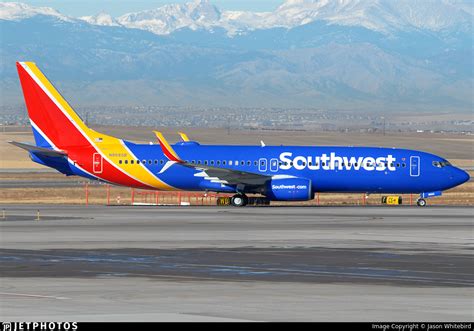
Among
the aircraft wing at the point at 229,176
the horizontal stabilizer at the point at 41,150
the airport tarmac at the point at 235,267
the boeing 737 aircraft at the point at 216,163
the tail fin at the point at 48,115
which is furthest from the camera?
the tail fin at the point at 48,115

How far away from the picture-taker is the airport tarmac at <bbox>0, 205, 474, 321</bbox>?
994 inches

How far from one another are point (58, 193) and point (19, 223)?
1458 inches

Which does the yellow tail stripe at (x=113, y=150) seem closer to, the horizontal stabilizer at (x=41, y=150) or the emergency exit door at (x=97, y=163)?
the emergency exit door at (x=97, y=163)

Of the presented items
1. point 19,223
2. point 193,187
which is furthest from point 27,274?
point 193,187

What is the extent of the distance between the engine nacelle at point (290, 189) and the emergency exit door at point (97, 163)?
10293mm

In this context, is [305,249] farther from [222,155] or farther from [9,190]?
[9,190]

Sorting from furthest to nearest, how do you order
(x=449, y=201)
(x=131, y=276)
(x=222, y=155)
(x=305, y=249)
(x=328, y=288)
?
(x=449, y=201) < (x=222, y=155) < (x=305, y=249) < (x=131, y=276) < (x=328, y=288)

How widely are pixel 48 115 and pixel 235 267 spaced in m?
42.3

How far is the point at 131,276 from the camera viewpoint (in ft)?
106

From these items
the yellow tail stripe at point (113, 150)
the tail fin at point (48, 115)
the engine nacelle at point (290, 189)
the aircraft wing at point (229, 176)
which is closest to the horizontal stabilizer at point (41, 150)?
the tail fin at point (48, 115)

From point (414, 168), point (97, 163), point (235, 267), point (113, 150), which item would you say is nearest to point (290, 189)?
point (414, 168)

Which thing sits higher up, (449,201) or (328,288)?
(449,201)

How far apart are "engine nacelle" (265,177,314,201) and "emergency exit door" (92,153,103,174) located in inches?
405

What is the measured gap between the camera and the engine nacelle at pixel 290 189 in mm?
72562
